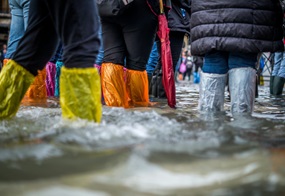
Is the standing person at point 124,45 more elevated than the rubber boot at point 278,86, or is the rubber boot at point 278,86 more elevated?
the standing person at point 124,45

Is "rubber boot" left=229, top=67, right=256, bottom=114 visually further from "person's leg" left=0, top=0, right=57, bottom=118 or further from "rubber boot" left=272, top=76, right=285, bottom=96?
"rubber boot" left=272, top=76, right=285, bottom=96

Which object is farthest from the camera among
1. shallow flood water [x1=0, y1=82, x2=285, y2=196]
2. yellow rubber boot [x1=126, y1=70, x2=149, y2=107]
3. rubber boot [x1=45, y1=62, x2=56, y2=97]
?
rubber boot [x1=45, y1=62, x2=56, y2=97]

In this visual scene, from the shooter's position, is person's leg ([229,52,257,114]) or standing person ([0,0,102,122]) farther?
person's leg ([229,52,257,114])

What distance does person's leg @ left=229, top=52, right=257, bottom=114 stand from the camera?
8.29 ft

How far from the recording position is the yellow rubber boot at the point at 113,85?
303 cm

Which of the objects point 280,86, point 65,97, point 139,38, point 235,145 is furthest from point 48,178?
point 280,86

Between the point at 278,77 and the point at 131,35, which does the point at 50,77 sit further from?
the point at 278,77

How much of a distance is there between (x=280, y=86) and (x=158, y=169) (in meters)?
5.24

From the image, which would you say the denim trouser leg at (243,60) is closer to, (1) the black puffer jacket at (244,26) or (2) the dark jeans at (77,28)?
(1) the black puffer jacket at (244,26)

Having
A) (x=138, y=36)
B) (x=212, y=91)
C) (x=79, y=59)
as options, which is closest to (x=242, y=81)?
(x=212, y=91)

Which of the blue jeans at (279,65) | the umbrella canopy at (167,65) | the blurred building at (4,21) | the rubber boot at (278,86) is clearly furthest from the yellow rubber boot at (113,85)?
the blurred building at (4,21)

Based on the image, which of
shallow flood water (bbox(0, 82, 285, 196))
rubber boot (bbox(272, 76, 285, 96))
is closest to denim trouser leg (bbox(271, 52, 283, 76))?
rubber boot (bbox(272, 76, 285, 96))

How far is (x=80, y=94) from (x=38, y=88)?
224 cm

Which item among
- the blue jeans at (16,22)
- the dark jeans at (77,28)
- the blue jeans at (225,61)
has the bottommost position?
the blue jeans at (225,61)
